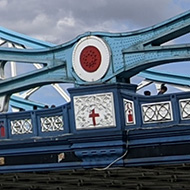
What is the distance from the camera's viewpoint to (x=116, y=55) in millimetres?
13750

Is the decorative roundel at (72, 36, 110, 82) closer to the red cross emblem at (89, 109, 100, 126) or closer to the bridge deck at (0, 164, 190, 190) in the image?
the red cross emblem at (89, 109, 100, 126)

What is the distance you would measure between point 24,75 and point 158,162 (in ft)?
12.5

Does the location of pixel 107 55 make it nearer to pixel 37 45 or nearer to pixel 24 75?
pixel 24 75

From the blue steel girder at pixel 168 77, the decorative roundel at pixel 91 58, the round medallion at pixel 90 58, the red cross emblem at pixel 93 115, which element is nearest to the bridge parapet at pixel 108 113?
the red cross emblem at pixel 93 115

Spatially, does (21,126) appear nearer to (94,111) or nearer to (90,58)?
(94,111)

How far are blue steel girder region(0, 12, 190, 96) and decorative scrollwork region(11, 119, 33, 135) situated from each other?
0.74 meters

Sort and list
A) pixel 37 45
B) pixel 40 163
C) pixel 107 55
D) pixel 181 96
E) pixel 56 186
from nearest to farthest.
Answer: pixel 181 96 < pixel 107 55 < pixel 40 163 < pixel 56 186 < pixel 37 45

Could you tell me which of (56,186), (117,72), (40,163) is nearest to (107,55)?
(117,72)

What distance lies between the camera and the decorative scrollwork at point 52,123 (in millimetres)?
14531

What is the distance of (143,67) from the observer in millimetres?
13547

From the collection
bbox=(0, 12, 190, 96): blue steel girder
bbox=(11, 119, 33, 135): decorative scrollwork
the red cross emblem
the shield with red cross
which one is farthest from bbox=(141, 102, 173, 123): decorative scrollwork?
bbox=(11, 119, 33, 135): decorative scrollwork

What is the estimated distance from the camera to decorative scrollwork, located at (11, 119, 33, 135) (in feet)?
49.4

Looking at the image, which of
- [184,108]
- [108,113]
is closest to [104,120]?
[108,113]

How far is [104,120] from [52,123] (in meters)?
1.48
